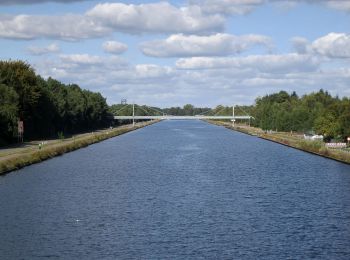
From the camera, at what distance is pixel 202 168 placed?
61.5 metres

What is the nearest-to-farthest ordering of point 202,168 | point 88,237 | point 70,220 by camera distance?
point 88,237 → point 70,220 → point 202,168

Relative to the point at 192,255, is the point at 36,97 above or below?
above

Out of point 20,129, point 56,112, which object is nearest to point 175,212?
point 20,129

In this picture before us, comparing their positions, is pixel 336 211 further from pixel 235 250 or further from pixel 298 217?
pixel 235 250

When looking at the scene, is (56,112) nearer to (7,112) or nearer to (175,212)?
(7,112)

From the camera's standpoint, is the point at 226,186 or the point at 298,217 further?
the point at 226,186

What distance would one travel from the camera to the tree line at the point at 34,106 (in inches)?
3263

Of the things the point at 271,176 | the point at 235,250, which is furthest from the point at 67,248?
the point at 271,176

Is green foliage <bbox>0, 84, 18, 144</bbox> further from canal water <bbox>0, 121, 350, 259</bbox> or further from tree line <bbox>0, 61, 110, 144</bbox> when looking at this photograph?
canal water <bbox>0, 121, 350, 259</bbox>

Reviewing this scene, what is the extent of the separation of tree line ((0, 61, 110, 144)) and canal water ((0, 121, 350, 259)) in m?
22.2

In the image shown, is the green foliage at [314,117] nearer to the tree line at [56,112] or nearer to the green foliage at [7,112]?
the tree line at [56,112]

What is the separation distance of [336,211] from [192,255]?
42.2 feet

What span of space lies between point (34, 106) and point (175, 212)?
63.6 meters

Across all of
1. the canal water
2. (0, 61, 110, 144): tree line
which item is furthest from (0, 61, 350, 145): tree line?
the canal water
